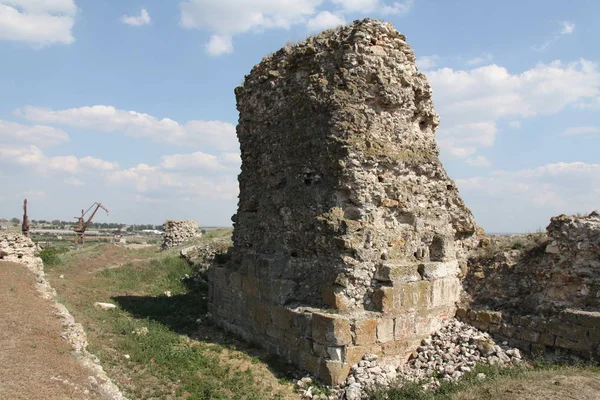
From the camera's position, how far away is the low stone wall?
742cm

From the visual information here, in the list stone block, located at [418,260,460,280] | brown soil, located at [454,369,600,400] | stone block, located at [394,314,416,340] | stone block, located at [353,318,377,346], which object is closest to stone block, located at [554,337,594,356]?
Answer: brown soil, located at [454,369,600,400]

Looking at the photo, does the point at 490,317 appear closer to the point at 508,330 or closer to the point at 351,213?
the point at 508,330

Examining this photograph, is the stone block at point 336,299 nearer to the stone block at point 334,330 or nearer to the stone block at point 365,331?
the stone block at point 334,330

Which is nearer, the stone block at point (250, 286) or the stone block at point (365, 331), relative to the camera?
the stone block at point (365, 331)

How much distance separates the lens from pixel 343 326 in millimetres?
7672

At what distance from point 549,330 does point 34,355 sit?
8.44m

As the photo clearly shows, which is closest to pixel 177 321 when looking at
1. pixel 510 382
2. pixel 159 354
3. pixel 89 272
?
pixel 159 354

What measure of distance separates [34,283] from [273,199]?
7.15m

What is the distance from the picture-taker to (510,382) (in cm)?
647

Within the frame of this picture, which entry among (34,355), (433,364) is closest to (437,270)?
(433,364)

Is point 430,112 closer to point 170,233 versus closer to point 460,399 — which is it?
point 460,399

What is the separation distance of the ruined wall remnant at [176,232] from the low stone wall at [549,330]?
22226 millimetres

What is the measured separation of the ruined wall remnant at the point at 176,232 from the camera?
28391mm

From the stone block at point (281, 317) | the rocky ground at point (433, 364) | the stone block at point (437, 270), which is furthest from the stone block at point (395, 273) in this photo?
the stone block at point (281, 317)
